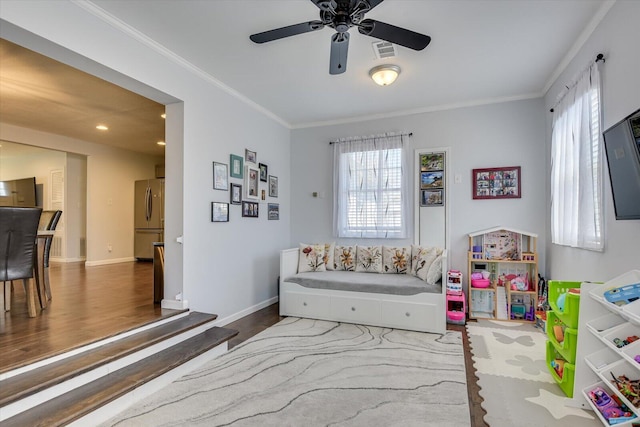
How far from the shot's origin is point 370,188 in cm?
467

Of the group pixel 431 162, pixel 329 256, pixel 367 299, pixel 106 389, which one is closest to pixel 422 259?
pixel 367 299

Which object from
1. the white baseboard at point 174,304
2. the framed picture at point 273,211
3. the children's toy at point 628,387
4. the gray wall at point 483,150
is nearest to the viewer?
the children's toy at point 628,387

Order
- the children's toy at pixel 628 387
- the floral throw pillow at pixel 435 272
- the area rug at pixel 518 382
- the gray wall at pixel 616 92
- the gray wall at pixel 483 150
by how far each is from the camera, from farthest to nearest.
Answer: the gray wall at pixel 483 150 → the floral throw pillow at pixel 435 272 → the gray wall at pixel 616 92 → the area rug at pixel 518 382 → the children's toy at pixel 628 387

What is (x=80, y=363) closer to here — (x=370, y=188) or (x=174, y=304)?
(x=174, y=304)

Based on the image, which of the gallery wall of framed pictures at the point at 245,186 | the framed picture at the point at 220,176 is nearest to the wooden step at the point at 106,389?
the gallery wall of framed pictures at the point at 245,186

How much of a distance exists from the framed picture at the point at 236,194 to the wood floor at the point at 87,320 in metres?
1.41

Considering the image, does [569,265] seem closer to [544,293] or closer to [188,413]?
[544,293]

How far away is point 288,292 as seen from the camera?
13.2 ft

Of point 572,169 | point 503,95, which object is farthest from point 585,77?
point 503,95

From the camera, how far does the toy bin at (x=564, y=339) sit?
2.12 m

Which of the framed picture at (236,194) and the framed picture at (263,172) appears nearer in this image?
the framed picture at (236,194)

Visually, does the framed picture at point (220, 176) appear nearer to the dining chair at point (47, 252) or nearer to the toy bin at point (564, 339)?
the dining chair at point (47, 252)

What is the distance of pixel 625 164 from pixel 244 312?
3.81 m

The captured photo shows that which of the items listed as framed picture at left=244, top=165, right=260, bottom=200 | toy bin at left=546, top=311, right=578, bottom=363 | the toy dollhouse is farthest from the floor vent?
toy bin at left=546, top=311, right=578, bottom=363
